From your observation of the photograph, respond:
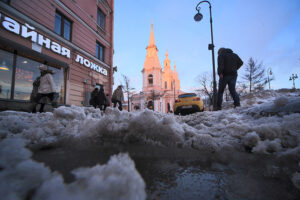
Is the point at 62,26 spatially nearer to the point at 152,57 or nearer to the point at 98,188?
the point at 98,188

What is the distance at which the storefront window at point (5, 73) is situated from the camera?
205 inches

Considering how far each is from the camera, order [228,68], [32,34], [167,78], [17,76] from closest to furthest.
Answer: [228,68], [17,76], [32,34], [167,78]

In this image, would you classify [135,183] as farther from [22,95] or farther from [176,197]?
[22,95]

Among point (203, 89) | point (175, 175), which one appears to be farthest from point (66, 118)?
point (203, 89)

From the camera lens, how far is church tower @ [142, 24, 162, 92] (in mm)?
39625

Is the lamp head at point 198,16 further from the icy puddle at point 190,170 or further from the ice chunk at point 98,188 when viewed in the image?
the ice chunk at point 98,188

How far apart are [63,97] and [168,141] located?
7.82 meters

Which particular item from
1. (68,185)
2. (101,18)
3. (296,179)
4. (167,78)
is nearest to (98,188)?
(68,185)

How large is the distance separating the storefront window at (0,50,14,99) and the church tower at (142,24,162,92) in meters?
34.7

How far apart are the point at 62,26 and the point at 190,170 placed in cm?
954

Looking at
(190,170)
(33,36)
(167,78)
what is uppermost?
(167,78)

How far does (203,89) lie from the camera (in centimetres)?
2719

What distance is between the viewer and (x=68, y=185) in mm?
504

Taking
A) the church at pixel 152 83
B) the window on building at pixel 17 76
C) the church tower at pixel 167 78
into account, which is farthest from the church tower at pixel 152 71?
the window on building at pixel 17 76
